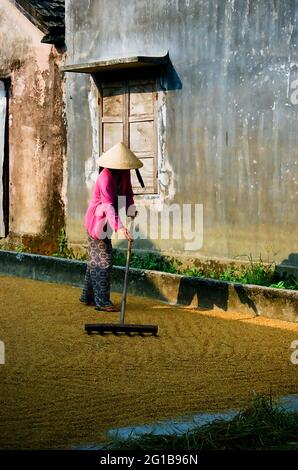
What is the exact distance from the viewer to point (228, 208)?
11.6 metres

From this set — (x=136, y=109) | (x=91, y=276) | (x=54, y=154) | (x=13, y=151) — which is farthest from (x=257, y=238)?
(x=13, y=151)

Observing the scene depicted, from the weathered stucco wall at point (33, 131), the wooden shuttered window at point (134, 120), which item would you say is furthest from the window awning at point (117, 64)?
the weathered stucco wall at point (33, 131)

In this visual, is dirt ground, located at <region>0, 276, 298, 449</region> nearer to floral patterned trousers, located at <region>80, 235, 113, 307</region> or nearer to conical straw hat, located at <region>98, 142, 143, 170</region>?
floral patterned trousers, located at <region>80, 235, 113, 307</region>

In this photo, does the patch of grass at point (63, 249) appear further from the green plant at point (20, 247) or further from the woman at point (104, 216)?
the woman at point (104, 216)

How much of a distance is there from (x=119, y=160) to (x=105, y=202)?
50 centimetres

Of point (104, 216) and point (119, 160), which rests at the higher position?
point (119, 160)

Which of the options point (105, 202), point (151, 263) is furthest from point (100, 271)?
point (151, 263)

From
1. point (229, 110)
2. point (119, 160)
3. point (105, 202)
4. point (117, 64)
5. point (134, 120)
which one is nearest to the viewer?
point (119, 160)

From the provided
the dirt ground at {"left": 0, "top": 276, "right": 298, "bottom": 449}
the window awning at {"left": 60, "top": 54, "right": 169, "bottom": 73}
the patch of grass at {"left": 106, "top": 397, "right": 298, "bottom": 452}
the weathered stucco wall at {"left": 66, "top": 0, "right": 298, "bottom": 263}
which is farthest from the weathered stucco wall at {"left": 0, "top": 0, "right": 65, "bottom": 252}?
the patch of grass at {"left": 106, "top": 397, "right": 298, "bottom": 452}

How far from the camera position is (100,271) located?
34.1 feet

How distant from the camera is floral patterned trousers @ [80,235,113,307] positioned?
10298mm

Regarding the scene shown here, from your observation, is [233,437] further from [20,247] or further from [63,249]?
[20,247]

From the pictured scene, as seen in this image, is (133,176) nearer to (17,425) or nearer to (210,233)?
(210,233)

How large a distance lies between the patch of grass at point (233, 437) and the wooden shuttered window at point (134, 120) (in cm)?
778
